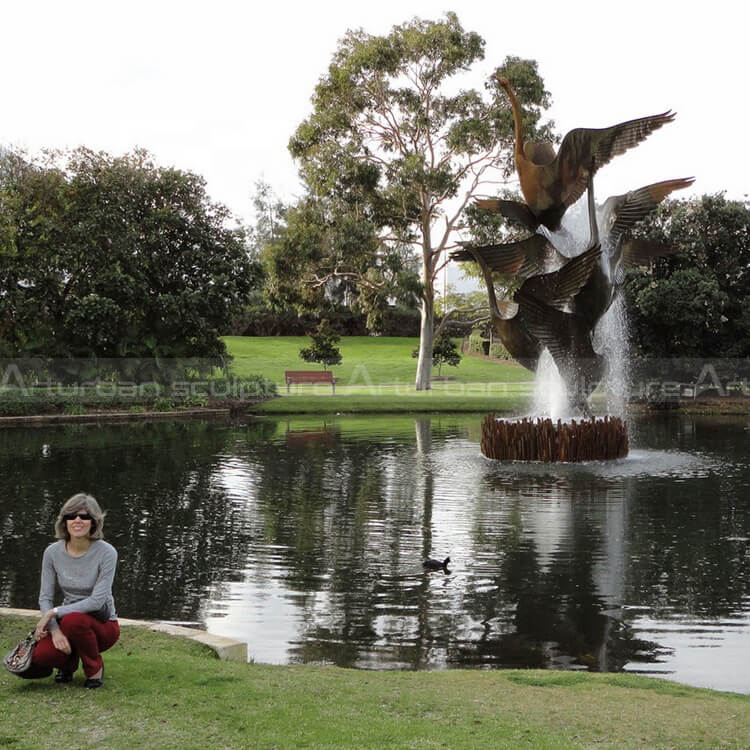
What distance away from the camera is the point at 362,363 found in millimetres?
60188

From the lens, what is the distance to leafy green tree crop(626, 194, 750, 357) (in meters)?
38.0

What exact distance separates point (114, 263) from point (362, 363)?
86.8 feet

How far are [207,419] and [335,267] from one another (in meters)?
10.6

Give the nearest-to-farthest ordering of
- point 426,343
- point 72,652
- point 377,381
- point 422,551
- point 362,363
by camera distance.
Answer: point 72,652
point 422,551
point 426,343
point 377,381
point 362,363

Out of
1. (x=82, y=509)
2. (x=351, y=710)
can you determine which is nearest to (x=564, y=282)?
(x=82, y=509)

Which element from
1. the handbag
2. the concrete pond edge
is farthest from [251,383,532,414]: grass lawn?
the handbag

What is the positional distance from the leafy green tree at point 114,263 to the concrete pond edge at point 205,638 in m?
28.1

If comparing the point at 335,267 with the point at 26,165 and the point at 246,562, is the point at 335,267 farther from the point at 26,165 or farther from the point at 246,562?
the point at 246,562

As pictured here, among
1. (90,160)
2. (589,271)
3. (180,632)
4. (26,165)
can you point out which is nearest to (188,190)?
(90,160)

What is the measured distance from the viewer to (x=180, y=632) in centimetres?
724

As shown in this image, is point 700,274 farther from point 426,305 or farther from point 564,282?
point 564,282

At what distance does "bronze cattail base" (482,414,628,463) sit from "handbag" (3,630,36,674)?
14.6m

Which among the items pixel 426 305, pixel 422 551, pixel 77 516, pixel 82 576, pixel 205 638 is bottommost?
pixel 422 551

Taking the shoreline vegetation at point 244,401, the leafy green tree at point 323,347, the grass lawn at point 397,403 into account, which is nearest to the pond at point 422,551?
the shoreline vegetation at point 244,401
